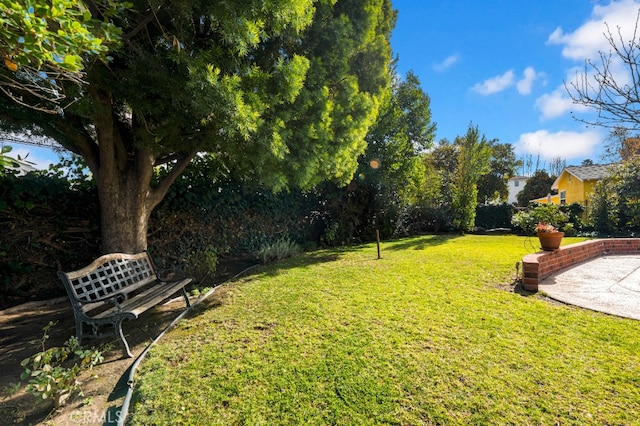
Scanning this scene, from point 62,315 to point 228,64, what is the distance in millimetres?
4643

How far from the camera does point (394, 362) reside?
265cm

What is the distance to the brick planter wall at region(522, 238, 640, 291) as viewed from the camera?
15.4 ft

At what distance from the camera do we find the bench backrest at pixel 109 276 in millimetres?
3516

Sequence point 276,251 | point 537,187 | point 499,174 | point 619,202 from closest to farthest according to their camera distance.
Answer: point 276,251 → point 619,202 → point 499,174 → point 537,187

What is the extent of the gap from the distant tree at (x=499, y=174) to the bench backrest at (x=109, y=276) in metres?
30.4

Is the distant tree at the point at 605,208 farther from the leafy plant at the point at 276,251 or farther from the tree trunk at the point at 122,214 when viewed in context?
the tree trunk at the point at 122,214

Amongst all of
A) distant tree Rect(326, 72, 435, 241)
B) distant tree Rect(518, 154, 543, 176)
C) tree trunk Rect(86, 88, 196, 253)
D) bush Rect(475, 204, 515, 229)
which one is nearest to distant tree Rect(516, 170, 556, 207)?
distant tree Rect(518, 154, 543, 176)

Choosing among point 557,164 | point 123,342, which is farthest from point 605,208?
point 557,164

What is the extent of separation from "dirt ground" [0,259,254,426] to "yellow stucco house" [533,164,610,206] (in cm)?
2456

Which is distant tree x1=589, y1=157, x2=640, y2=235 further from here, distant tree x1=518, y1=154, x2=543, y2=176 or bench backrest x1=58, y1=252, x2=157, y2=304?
distant tree x1=518, y1=154, x2=543, y2=176

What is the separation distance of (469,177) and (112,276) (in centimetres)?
1399

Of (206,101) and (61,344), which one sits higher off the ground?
(206,101)

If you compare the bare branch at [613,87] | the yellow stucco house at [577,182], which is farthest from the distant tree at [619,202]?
the bare branch at [613,87]

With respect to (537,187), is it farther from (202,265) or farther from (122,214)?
Answer: (122,214)
